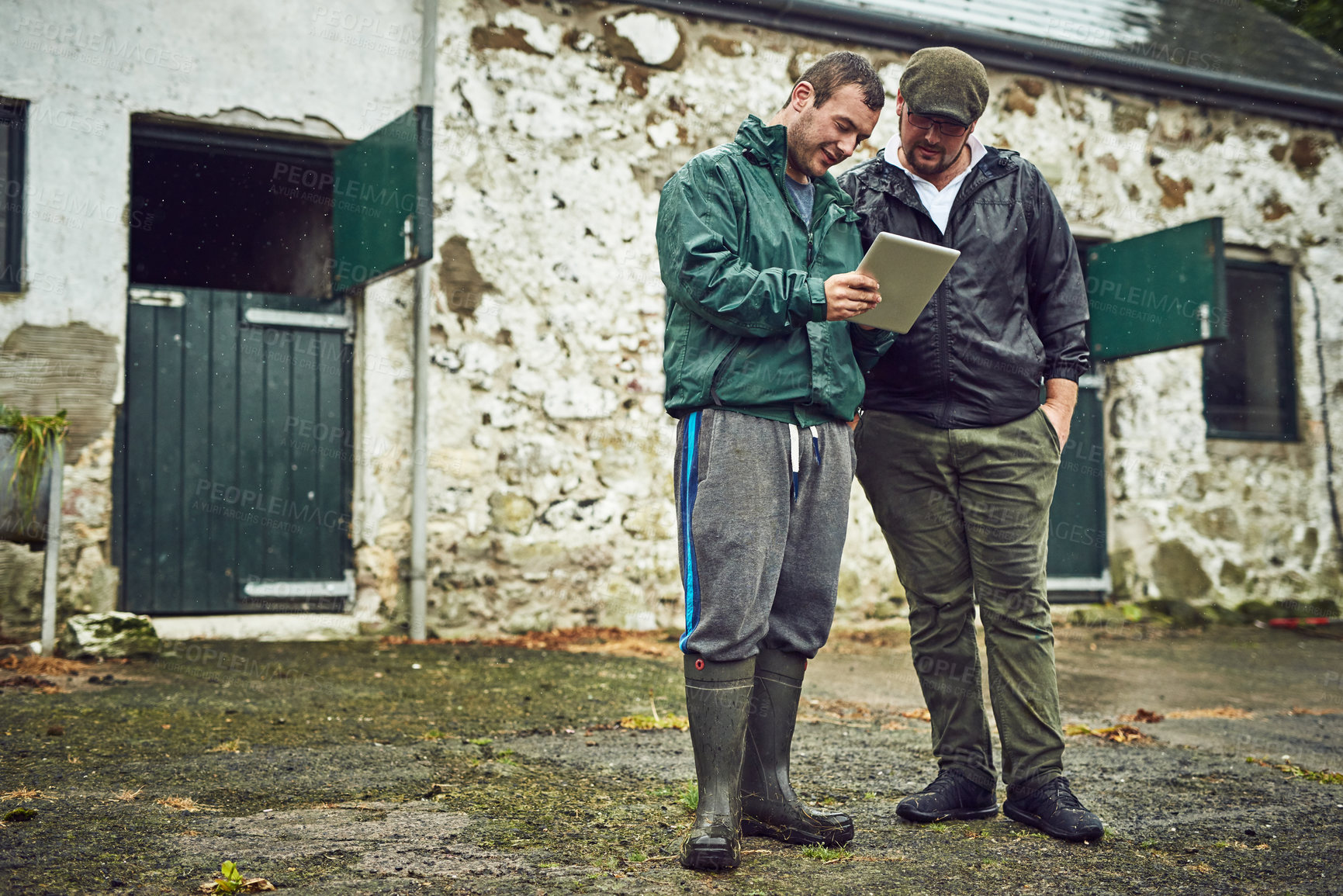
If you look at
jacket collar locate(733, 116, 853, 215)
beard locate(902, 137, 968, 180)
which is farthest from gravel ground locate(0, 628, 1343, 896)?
beard locate(902, 137, 968, 180)

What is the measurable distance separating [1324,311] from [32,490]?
8247mm

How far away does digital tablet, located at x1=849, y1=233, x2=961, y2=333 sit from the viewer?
2418 mm

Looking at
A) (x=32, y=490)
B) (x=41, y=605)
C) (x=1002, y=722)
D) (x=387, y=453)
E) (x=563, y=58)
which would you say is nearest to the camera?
(x=1002, y=722)

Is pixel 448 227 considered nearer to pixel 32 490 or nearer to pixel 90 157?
pixel 90 157

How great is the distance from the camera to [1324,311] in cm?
841

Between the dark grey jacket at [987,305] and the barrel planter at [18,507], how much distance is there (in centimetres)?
351

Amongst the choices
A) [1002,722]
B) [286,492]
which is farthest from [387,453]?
[1002,722]

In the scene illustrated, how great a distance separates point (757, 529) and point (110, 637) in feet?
11.9

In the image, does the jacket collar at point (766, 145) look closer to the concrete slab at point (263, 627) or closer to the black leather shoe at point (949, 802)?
the black leather shoe at point (949, 802)

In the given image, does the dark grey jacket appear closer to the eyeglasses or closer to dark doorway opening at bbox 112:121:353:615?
the eyeglasses

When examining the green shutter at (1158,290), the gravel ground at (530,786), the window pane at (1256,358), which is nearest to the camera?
the gravel ground at (530,786)

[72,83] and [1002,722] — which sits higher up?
[72,83]

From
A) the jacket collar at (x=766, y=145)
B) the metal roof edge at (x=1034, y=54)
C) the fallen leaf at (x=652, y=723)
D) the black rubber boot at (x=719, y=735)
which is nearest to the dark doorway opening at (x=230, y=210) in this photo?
the metal roof edge at (x=1034, y=54)

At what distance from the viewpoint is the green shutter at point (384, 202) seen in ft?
16.9
